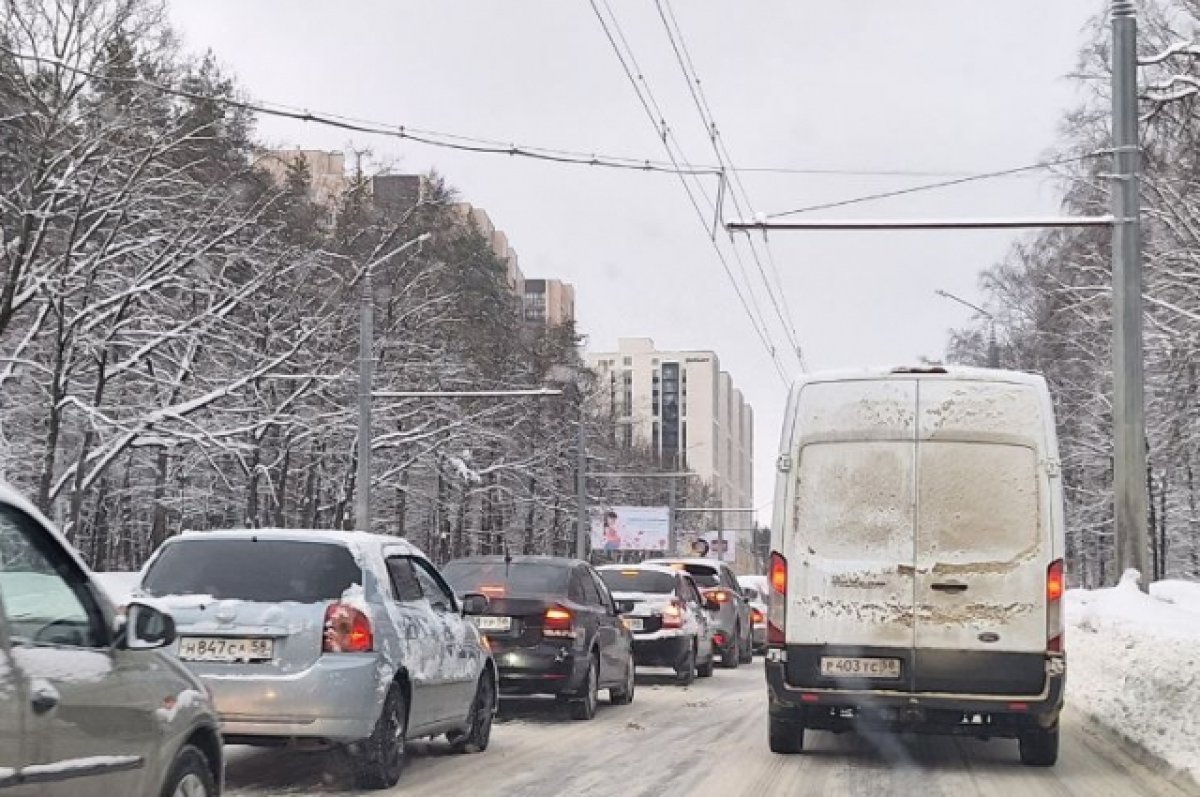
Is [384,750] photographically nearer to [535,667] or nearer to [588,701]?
[535,667]

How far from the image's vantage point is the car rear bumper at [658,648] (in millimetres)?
18172

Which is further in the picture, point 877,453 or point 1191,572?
point 1191,572

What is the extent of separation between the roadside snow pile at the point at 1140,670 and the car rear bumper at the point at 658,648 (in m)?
4.71

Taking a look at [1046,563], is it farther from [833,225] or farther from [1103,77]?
[1103,77]

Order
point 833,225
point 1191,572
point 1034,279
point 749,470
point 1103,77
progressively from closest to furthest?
1. point 833,225
2. point 1103,77
3. point 1034,279
4. point 1191,572
5. point 749,470

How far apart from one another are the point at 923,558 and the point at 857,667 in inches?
33.4

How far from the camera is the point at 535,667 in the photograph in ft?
42.7

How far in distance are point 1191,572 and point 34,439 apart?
124 feet

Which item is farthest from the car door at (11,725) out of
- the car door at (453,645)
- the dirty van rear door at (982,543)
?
the dirty van rear door at (982,543)

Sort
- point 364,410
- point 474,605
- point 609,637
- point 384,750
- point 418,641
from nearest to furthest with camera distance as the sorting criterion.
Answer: point 384,750 < point 418,641 < point 474,605 < point 609,637 < point 364,410

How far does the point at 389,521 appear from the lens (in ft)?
191

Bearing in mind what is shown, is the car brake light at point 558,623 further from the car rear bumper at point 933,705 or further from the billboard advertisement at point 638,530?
the billboard advertisement at point 638,530

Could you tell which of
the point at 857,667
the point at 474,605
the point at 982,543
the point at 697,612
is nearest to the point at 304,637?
the point at 474,605

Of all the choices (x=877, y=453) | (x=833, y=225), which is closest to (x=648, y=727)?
(x=877, y=453)
